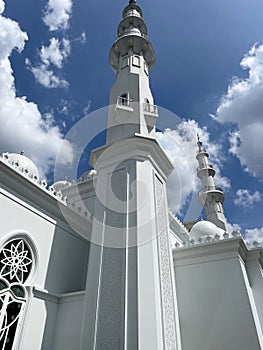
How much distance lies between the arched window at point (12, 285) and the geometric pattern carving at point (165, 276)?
240 cm

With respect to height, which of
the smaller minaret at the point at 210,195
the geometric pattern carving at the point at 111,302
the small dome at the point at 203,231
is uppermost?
the smaller minaret at the point at 210,195

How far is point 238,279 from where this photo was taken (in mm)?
5203

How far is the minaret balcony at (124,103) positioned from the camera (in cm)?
697

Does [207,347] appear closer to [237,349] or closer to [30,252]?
[237,349]

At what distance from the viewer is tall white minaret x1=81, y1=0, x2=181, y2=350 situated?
4.10 metres

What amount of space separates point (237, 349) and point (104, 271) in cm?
260

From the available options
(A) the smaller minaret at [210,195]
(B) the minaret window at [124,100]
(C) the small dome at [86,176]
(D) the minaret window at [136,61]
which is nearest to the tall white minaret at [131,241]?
(B) the minaret window at [124,100]

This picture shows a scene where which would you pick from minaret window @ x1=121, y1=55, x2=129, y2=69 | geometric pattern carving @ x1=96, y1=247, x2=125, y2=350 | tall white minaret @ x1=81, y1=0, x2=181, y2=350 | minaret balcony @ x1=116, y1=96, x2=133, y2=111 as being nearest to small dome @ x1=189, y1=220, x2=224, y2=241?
tall white minaret @ x1=81, y1=0, x2=181, y2=350

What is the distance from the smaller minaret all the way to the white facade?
21.8 feet

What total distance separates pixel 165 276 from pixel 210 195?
29.4ft

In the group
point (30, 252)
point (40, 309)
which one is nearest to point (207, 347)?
point (40, 309)

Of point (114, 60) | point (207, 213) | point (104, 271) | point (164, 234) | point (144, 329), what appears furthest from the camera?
point (207, 213)

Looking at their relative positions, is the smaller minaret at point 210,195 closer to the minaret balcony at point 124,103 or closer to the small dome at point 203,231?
the small dome at point 203,231

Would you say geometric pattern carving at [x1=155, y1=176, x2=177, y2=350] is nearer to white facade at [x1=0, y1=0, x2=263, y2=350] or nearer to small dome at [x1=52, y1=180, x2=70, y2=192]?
white facade at [x1=0, y1=0, x2=263, y2=350]
